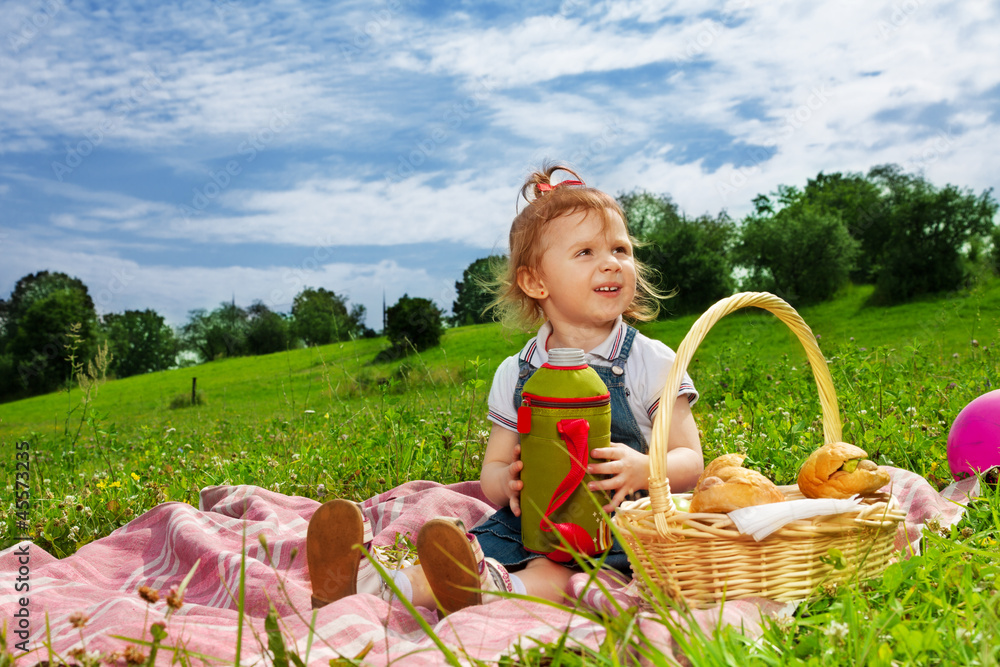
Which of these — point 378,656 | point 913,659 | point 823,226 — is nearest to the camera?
point 913,659

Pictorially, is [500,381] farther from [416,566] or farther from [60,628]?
[60,628]

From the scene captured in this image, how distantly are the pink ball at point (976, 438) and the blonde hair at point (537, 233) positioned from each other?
1506mm

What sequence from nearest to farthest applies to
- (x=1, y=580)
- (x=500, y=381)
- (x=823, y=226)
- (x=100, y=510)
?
(x=1, y=580) → (x=500, y=381) → (x=100, y=510) → (x=823, y=226)

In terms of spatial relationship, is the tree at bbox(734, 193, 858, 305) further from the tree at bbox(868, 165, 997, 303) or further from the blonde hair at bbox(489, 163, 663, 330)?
the blonde hair at bbox(489, 163, 663, 330)

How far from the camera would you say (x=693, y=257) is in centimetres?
2919

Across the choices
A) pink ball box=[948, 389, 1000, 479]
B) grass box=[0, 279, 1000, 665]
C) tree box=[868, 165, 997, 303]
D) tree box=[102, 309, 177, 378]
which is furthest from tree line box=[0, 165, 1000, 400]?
pink ball box=[948, 389, 1000, 479]

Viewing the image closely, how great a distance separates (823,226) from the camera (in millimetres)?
29453

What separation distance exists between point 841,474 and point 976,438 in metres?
1.43

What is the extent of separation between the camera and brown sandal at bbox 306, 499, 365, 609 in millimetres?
2184

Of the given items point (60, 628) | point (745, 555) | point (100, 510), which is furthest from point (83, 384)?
point (745, 555)

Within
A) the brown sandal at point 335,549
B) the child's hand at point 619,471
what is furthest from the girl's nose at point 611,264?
the brown sandal at point 335,549

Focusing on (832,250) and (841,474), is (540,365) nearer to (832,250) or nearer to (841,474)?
(841,474)

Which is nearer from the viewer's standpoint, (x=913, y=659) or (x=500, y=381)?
(x=913, y=659)

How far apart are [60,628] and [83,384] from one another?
2.57 m
